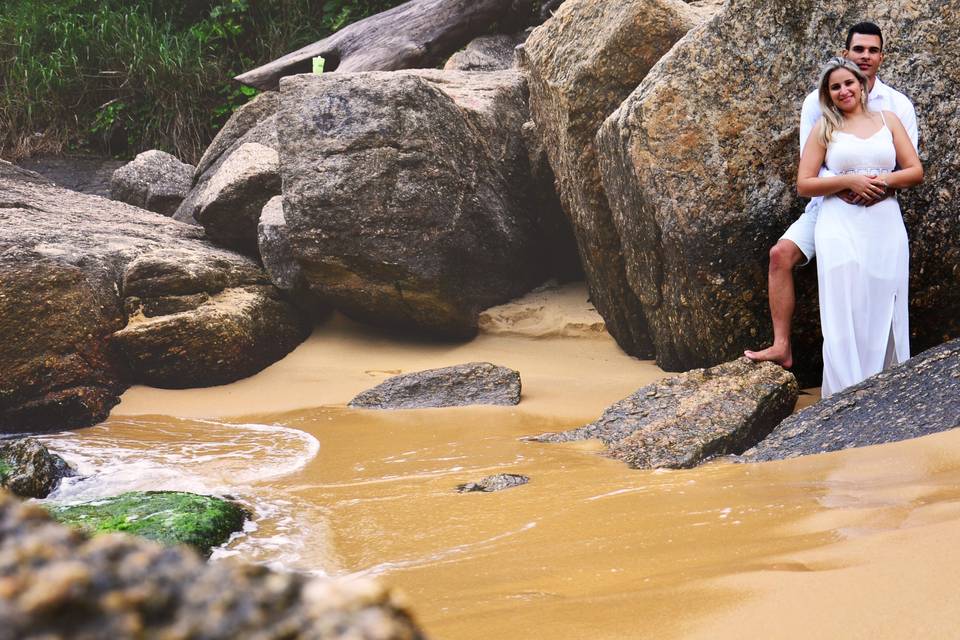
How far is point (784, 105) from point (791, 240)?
0.84 meters

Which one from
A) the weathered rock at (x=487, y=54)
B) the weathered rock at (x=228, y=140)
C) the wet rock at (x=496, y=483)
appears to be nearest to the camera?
the wet rock at (x=496, y=483)

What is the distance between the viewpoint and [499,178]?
784 cm

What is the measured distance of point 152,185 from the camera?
1065cm

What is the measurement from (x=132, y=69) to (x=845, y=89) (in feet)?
36.9

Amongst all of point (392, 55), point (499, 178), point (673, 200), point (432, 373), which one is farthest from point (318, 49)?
point (673, 200)

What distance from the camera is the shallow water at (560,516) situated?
1.92m

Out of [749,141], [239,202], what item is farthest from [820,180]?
[239,202]

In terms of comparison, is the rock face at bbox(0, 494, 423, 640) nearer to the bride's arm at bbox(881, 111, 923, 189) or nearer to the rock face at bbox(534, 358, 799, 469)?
the rock face at bbox(534, 358, 799, 469)

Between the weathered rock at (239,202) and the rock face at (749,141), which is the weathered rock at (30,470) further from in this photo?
the weathered rock at (239,202)

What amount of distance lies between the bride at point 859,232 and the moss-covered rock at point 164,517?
9.93 feet

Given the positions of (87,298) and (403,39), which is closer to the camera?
(87,298)

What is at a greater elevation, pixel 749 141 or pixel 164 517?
pixel 749 141

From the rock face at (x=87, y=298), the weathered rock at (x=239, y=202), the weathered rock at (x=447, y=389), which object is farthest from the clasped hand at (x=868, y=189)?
the weathered rock at (x=239, y=202)

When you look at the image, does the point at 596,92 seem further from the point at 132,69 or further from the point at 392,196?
the point at 132,69
